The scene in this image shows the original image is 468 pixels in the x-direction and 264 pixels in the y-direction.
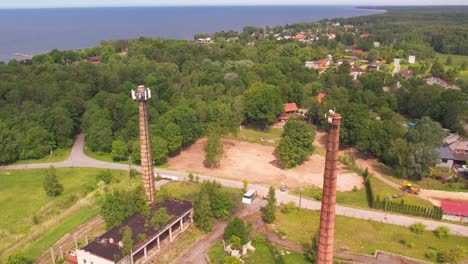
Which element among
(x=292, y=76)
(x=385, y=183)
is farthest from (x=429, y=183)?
(x=292, y=76)

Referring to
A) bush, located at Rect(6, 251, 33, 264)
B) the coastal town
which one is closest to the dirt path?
the coastal town

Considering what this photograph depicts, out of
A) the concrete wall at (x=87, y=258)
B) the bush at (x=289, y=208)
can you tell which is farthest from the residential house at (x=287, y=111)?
the concrete wall at (x=87, y=258)

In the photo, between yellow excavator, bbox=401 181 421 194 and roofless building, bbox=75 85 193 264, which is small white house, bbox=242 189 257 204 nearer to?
roofless building, bbox=75 85 193 264

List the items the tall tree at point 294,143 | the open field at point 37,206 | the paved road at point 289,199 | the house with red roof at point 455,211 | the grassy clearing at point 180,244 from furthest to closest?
the tall tree at point 294,143 → the house with red roof at point 455,211 → the paved road at point 289,199 → the open field at point 37,206 → the grassy clearing at point 180,244

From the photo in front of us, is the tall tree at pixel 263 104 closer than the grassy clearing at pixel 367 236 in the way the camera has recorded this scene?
No

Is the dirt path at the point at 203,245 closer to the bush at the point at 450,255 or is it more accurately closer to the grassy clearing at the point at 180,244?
the grassy clearing at the point at 180,244

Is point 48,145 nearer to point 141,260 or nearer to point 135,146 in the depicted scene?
point 135,146
